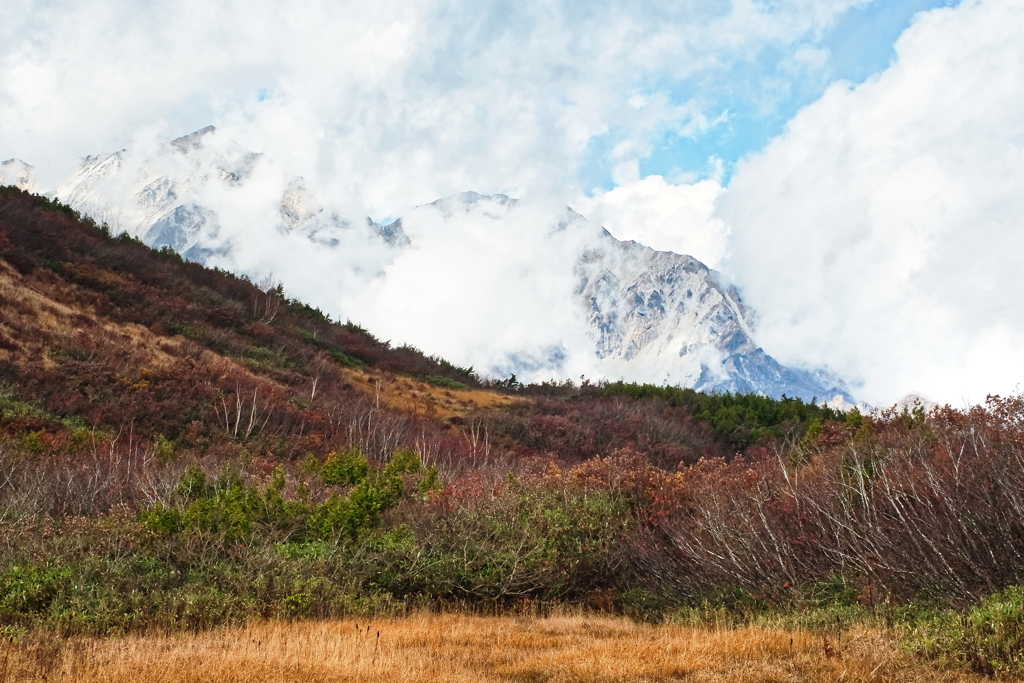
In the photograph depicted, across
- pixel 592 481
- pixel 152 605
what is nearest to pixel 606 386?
pixel 592 481

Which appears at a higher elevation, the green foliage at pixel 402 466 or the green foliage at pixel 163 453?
the green foliage at pixel 163 453

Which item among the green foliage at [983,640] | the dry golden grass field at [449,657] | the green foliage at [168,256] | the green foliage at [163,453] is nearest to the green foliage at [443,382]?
the green foliage at [168,256]

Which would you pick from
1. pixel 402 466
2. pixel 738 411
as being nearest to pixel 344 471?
pixel 402 466

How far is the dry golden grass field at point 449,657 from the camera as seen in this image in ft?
19.5

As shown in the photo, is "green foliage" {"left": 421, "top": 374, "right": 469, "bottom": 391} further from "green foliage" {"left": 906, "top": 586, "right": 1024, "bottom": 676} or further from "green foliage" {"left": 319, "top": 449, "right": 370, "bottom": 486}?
"green foliage" {"left": 906, "top": 586, "right": 1024, "bottom": 676}

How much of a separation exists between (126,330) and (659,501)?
23600 mm

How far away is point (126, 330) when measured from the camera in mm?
27812

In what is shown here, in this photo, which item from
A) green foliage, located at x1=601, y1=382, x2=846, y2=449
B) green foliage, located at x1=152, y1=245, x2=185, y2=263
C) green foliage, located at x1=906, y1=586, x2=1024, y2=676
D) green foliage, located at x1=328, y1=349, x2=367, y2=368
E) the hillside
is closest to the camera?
green foliage, located at x1=906, y1=586, x2=1024, y2=676

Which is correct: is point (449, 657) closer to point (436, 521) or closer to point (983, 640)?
point (983, 640)

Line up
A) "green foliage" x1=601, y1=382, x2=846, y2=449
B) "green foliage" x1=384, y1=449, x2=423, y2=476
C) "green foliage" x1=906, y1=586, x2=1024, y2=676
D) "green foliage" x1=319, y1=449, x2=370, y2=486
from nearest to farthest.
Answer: "green foliage" x1=906, y1=586, x2=1024, y2=676 < "green foliage" x1=384, y1=449, x2=423, y2=476 < "green foliage" x1=319, y1=449, x2=370, y2=486 < "green foliage" x1=601, y1=382, x2=846, y2=449

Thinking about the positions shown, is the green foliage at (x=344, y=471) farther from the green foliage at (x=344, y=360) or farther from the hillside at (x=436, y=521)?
the green foliage at (x=344, y=360)

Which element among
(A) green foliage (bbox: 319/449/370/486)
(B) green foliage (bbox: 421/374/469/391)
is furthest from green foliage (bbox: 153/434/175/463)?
(B) green foliage (bbox: 421/374/469/391)

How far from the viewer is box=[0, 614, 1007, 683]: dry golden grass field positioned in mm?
5949

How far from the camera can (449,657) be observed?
24.3 ft
